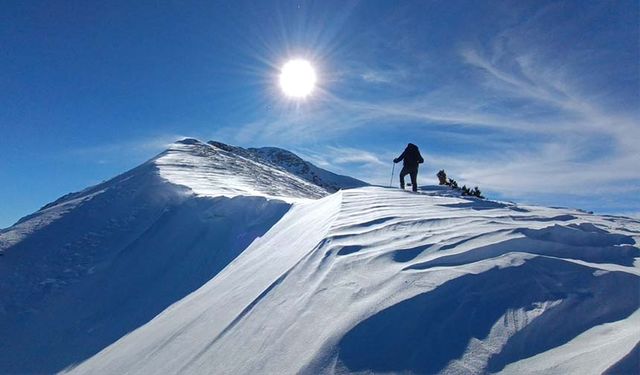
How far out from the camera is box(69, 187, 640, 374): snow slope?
2.28 meters

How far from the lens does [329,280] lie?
3.61 metres

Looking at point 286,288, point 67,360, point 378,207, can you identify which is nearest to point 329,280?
point 286,288

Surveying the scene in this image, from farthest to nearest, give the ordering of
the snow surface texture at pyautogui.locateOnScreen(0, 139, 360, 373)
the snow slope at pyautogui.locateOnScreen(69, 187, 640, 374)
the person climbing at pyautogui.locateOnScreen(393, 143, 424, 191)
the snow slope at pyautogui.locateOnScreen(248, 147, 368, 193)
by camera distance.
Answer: the snow slope at pyautogui.locateOnScreen(248, 147, 368, 193), the person climbing at pyautogui.locateOnScreen(393, 143, 424, 191), the snow surface texture at pyautogui.locateOnScreen(0, 139, 360, 373), the snow slope at pyautogui.locateOnScreen(69, 187, 640, 374)

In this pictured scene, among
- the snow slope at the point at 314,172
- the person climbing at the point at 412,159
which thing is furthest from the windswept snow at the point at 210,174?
the snow slope at the point at 314,172

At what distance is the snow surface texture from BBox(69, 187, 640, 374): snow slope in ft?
5.02

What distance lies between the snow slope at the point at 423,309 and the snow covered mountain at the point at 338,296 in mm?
13

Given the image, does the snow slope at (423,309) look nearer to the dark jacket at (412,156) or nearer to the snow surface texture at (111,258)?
the snow surface texture at (111,258)

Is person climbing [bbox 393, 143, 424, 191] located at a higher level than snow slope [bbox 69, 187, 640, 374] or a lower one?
higher

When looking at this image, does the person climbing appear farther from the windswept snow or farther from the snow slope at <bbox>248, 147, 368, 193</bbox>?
the snow slope at <bbox>248, 147, 368, 193</bbox>

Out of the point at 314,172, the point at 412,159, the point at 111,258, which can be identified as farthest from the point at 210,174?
the point at 314,172

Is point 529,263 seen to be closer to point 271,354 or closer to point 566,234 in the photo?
point 566,234

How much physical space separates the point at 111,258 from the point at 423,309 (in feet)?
24.0

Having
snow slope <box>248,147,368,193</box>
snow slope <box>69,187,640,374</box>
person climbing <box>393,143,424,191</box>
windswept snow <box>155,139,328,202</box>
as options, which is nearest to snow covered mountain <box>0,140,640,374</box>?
snow slope <box>69,187,640,374</box>

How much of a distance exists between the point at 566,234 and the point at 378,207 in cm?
304
